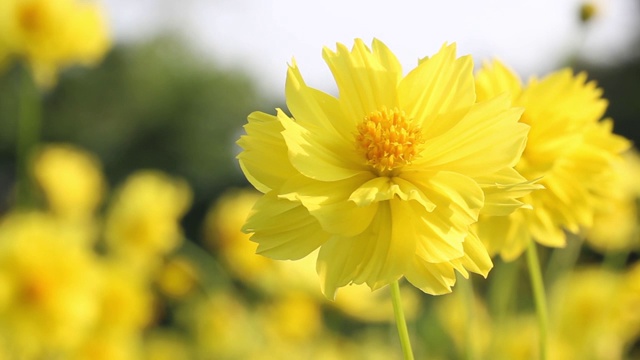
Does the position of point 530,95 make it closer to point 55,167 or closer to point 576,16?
point 576,16

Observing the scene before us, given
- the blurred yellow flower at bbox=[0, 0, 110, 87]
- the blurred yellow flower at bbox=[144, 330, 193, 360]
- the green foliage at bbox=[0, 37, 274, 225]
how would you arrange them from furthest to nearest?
1. the green foliage at bbox=[0, 37, 274, 225]
2. the blurred yellow flower at bbox=[144, 330, 193, 360]
3. the blurred yellow flower at bbox=[0, 0, 110, 87]

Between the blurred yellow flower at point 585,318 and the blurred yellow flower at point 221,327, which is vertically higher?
the blurred yellow flower at point 585,318

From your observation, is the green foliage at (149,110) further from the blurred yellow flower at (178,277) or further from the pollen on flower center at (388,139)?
the pollen on flower center at (388,139)

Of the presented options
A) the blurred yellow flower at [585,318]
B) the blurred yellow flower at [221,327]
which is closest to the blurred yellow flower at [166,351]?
the blurred yellow flower at [221,327]

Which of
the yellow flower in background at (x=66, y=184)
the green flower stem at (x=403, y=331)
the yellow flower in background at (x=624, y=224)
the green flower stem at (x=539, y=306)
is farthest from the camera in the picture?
the yellow flower in background at (x=66, y=184)

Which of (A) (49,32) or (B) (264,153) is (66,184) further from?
(B) (264,153)

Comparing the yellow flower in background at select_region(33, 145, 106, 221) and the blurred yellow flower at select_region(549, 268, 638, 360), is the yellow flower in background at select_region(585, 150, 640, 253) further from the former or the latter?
the yellow flower in background at select_region(33, 145, 106, 221)

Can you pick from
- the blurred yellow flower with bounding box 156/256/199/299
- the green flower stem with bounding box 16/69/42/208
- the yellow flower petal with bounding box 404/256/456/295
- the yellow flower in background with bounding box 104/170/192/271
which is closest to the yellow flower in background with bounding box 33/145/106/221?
the yellow flower in background with bounding box 104/170/192/271
